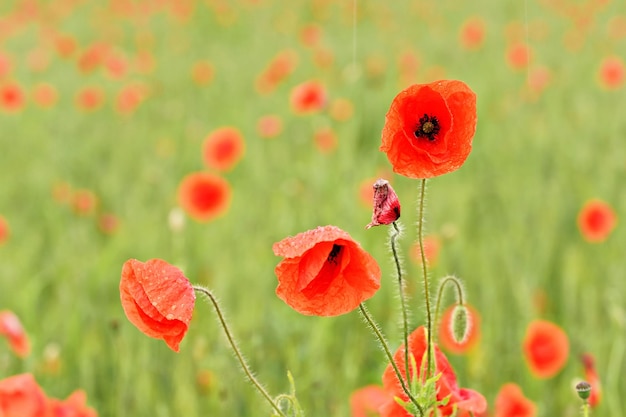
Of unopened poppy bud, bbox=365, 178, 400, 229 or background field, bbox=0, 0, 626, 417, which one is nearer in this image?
unopened poppy bud, bbox=365, 178, 400, 229

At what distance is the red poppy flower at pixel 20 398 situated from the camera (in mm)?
1054

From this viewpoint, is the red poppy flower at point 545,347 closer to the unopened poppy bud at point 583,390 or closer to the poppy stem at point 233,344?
the unopened poppy bud at point 583,390

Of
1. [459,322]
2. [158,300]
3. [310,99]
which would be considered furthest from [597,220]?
[158,300]

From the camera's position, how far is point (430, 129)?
2.61 feet

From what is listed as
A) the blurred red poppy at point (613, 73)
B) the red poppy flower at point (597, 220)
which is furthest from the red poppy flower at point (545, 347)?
the blurred red poppy at point (613, 73)

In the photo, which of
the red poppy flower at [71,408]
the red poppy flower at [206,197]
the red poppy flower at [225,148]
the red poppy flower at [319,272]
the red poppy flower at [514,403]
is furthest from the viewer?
the red poppy flower at [225,148]

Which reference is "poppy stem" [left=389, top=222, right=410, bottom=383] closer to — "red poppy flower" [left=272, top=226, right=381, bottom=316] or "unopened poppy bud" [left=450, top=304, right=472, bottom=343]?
"red poppy flower" [left=272, top=226, right=381, bottom=316]

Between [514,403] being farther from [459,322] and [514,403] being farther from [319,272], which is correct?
[319,272]

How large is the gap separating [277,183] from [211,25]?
334 cm

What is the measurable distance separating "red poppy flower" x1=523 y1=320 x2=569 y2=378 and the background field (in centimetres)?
10

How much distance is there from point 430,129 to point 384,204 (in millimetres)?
88

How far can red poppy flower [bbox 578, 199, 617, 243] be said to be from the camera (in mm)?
2156

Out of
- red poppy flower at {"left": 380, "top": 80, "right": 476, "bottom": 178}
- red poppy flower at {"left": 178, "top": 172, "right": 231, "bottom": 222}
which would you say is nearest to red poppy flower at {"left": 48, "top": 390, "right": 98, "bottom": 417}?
red poppy flower at {"left": 380, "top": 80, "right": 476, "bottom": 178}

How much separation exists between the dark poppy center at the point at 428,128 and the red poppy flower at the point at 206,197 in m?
1.54
